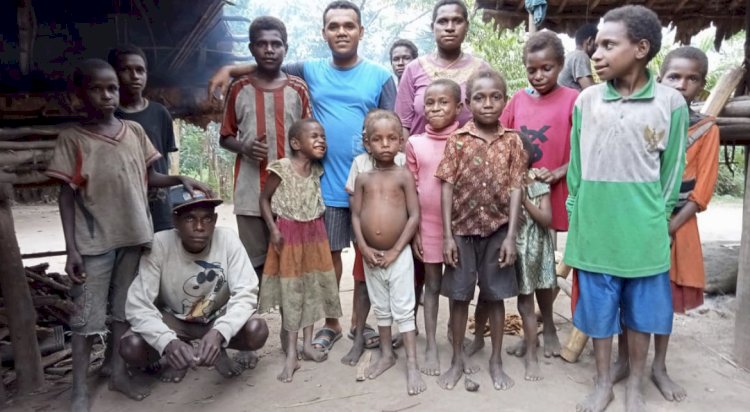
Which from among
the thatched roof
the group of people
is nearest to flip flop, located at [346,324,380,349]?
the group of people

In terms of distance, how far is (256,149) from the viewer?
10.4ft

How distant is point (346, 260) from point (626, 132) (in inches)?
183

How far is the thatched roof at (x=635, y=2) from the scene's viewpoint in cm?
513

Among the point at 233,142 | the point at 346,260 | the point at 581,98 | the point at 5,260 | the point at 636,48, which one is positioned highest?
the point at 636,48

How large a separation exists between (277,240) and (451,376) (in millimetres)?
1227

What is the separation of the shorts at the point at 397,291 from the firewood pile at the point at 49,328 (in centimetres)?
180

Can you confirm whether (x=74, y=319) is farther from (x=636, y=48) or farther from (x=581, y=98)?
(x=636, y=48)

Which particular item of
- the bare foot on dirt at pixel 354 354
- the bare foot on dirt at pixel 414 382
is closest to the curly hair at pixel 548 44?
the bare foot on dirt at pixel 414 382

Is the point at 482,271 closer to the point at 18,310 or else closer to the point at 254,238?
the point at 254,238

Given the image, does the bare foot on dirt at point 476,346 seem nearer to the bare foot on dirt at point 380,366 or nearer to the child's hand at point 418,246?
the bare foot on dirt at point 380,366

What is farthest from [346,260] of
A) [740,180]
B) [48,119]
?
[740,180]

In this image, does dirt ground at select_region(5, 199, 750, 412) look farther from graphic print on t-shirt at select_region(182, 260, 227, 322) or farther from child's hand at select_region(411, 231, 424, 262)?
child's hand at select_region(411, 231, 424, 262)

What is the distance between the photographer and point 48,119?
4395 millimetres

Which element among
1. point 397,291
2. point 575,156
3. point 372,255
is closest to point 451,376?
point 397,291
